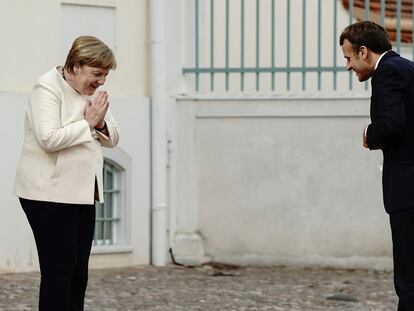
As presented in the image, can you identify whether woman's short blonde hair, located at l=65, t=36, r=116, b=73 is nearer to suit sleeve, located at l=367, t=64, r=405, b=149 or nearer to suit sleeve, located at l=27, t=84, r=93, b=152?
suit sleeve, located at l=27, t=84, r=93, b=152

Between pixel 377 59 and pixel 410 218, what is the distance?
2.49ft

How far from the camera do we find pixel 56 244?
6293mm

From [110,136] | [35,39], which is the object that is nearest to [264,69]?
[35,39]

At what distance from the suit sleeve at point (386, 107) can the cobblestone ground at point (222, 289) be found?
2.78m

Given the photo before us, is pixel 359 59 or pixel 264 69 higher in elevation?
pixel 264 69

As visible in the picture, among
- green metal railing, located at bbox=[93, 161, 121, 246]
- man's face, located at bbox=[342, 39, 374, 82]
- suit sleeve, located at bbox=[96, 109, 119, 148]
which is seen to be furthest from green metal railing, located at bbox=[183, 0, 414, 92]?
man's face, located at bbox=[342, 39, 374, 82]

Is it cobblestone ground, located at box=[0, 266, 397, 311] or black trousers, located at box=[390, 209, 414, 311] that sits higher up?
black trousers, located at box=[390, 209, 414, 311]

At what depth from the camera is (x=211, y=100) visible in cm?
1070

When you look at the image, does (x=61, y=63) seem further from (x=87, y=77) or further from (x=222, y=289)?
(x=87, y=77)

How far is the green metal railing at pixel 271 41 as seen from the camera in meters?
10.6

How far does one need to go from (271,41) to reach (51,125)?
487 centimetres

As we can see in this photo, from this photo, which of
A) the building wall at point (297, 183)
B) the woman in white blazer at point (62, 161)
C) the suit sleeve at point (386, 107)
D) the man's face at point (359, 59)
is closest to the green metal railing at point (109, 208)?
the building wall at point (297, 183)

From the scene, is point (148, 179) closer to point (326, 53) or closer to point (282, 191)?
point (282, 191)

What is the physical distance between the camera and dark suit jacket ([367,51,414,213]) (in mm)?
5992
